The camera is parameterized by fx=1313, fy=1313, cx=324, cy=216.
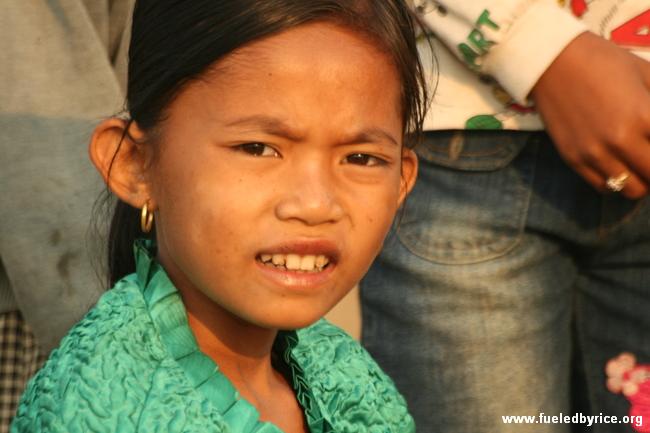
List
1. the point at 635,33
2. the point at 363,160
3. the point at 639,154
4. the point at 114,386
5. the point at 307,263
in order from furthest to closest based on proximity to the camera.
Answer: the point at 635,33 → the point at 639,154 → the point at 363,160 → the point at 307,263 → the point at 114,386

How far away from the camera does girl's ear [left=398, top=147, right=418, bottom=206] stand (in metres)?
2.63

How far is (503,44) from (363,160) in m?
0.44

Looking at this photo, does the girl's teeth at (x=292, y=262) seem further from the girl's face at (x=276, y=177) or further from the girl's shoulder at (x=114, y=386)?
the girl's shoulder at (x=114, y=386)

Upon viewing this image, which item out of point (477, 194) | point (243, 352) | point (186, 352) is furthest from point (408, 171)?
point (186, 352)

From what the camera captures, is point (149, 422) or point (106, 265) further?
point (106, 265)

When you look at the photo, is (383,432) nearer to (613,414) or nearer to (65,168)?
(613,414)

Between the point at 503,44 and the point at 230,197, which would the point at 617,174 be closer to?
the point at 503,44

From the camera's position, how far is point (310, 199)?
219 cm

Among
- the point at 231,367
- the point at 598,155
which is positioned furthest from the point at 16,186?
the point at 598,155

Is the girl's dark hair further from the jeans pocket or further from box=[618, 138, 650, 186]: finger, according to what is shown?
box=[618, 138, 650, 186]: finger

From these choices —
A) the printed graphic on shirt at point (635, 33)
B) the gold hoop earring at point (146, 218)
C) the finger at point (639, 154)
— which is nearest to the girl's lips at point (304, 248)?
the gold hoop earring at point (146, 218)

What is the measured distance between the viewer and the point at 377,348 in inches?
113

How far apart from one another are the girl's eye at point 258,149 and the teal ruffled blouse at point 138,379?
0.28 m

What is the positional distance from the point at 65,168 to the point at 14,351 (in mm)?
447
